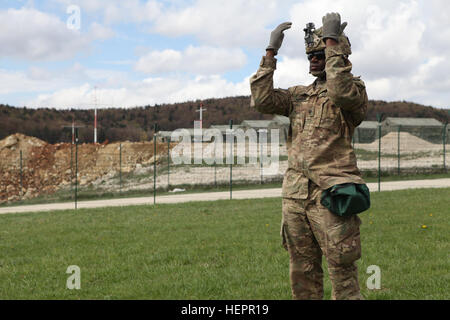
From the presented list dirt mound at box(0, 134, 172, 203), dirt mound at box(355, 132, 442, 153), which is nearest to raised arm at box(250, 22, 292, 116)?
dirt mound at box(0, 134, 172, 203)

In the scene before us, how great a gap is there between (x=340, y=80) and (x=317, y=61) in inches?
19.0

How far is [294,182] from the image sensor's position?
3617mm

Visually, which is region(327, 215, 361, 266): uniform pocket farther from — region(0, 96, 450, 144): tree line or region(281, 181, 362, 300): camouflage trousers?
region(0, 96, 450, 144): tree line

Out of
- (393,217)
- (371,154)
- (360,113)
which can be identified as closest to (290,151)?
(360,113)

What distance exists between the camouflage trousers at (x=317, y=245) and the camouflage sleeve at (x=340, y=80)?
645 millimetres

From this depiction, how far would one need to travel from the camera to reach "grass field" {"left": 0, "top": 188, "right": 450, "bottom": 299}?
5469 mm

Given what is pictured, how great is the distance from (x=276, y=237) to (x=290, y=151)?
15.6 ft

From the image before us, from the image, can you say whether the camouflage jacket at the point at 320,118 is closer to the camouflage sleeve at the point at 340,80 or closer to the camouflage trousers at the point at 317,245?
the camouflage sleeve at the point at 340,80

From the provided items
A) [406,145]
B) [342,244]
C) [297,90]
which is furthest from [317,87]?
[406,145]

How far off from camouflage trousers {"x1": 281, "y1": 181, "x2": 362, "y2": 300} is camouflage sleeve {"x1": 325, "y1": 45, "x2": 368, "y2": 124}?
2.12 feet

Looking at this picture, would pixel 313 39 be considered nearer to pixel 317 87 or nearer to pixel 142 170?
pixel 317 87

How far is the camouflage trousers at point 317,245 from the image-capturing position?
3381 mm

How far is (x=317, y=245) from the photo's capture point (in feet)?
12.0
